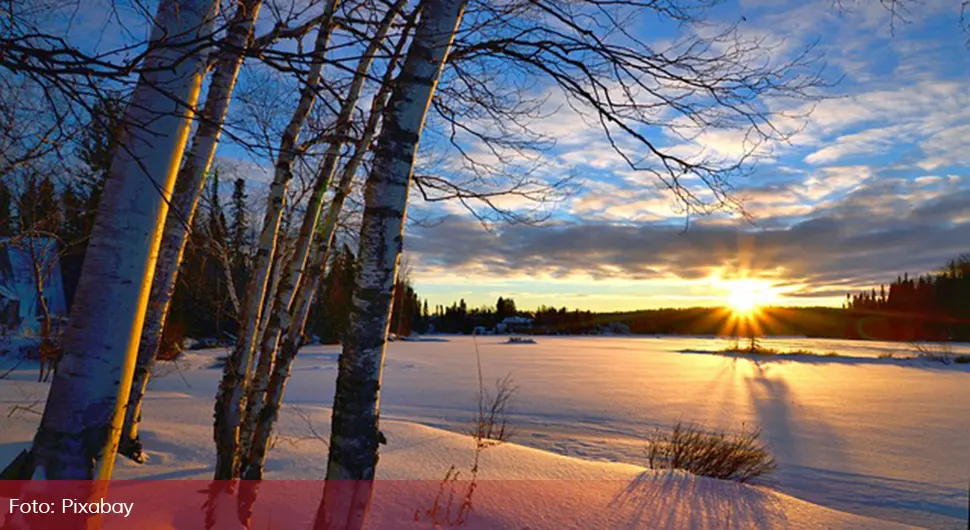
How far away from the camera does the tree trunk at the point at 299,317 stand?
3693 millimetres

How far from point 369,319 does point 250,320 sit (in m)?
1.93

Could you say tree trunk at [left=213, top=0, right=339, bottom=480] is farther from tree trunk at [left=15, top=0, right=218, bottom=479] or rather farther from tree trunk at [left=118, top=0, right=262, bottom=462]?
tree trunk at [left=15, top=0, right=218, bottom=479]

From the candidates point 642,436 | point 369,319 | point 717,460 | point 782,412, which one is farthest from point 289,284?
point 782,412

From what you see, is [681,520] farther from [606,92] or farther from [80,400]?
[80,400]

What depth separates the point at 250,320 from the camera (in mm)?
3850

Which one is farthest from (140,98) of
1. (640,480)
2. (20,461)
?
(640,480)

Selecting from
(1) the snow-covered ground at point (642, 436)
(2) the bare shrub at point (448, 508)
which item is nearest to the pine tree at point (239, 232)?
(1) the snow-covered ground at point (642, 436)

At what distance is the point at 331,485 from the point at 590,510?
6.34 feet

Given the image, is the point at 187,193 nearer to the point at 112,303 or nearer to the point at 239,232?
the point at 112,303

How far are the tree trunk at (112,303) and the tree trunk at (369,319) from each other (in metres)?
0.80

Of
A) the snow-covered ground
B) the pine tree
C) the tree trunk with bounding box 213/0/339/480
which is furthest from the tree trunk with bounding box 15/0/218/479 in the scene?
the pine tree

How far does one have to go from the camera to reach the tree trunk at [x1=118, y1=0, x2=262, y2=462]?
2.87 m

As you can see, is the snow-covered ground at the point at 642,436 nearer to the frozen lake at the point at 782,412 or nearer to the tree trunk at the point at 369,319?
→ the frozen lake at the point at 782,412

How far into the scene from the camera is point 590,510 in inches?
138
